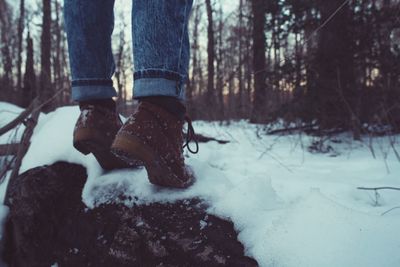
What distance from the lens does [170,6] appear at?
0.76 metres

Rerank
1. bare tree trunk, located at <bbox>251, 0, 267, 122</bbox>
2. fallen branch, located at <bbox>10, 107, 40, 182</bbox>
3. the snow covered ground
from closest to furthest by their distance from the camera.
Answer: the snow covered ground → fallen branch, located at <bbox>10, 107, 40, 182</bbox> → bare tree trunk, located at <bbox>251, 0, 267, 122</bbox>

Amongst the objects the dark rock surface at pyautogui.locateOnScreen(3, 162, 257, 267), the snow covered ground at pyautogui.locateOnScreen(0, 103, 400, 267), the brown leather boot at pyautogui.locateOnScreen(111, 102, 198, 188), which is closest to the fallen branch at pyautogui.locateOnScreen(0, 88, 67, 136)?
the snow covered ground at pyautogui.locateOnScreen(0, 103, 400, 267)

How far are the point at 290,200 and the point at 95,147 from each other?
0.62 m

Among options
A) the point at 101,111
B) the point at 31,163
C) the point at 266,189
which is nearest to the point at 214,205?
the point at 266,189

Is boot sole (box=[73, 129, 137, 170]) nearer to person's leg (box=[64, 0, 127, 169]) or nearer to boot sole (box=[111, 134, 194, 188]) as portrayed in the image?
person's leg (box=[64, 0, 127, 169])

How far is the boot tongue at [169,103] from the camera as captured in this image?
2.63 ft

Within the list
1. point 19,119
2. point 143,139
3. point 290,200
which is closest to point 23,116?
point 19,119

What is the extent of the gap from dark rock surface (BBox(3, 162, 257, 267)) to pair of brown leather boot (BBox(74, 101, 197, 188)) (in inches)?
4.5

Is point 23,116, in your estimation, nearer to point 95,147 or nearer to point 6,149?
point 6,149

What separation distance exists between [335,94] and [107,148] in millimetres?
2288

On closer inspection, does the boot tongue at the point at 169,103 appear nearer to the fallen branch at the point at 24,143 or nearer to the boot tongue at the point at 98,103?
the boot tongue at the point at 98,103

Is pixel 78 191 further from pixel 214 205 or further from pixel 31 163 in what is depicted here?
pixel 214 205

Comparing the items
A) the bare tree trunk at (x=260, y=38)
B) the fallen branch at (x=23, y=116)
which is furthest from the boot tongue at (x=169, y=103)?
the bare tree trunk at (x=260, y=38)

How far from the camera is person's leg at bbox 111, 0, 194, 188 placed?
76cm
